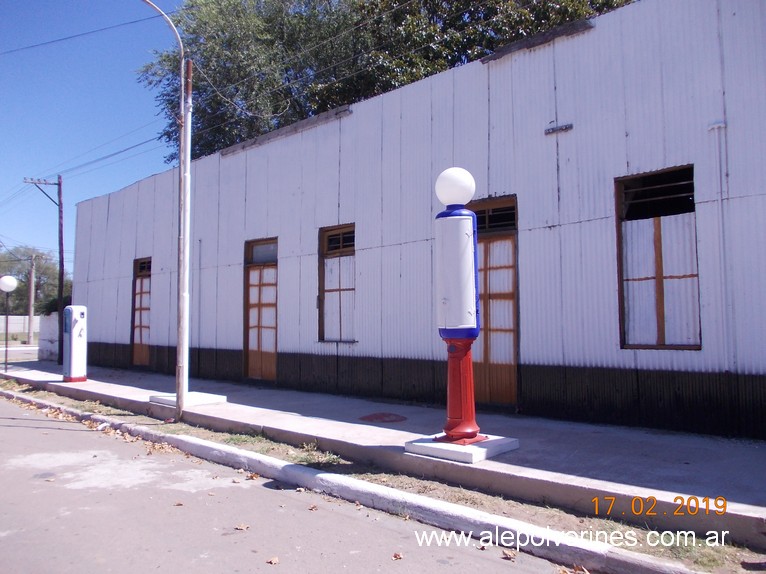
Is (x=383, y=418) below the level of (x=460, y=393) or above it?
below

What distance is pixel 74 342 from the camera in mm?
14609

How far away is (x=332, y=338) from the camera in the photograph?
12148mm

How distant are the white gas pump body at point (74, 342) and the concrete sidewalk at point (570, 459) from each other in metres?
4.83

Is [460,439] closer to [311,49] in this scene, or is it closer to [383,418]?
[383,418]

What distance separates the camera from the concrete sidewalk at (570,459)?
4695mm

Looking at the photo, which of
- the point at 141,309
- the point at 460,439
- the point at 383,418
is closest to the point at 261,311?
the point at 383,418

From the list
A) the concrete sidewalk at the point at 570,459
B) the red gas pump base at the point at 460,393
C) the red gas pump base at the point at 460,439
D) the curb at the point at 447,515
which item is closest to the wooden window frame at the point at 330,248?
the concrete sidewalk at the point at 570,459

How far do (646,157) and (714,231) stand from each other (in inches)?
50.6

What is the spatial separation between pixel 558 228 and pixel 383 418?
12.2 feet

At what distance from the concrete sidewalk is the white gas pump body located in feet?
15.8

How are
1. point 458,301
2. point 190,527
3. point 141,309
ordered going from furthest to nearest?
point 141,309 < point 458,301 < point 190,527

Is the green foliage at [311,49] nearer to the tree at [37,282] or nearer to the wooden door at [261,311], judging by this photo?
the wooden door at [261,311]

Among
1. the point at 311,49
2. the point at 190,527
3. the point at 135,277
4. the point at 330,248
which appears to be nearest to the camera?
the point at 190,527

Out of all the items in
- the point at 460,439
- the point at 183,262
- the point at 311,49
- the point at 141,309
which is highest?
the point at 311,49
